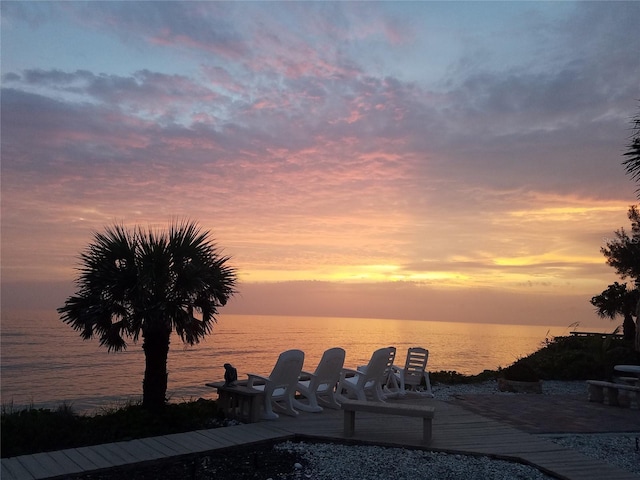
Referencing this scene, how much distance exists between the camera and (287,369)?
870 centimetres

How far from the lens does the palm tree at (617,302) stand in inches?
960

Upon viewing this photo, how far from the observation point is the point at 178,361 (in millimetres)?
38875

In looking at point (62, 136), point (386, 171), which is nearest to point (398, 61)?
point (386, 171)

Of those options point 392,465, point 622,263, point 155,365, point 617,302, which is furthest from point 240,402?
point 622,263

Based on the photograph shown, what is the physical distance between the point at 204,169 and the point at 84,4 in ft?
26.9

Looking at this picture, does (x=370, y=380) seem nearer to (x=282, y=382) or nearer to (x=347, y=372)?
(x=347, y=372)

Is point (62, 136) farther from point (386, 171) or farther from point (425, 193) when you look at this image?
point (425, 193)

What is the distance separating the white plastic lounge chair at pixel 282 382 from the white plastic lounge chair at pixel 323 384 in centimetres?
33

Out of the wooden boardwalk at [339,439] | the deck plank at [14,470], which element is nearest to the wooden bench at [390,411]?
the wooden boardwalk at [339,439]

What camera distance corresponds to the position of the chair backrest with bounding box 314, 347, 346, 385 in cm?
945

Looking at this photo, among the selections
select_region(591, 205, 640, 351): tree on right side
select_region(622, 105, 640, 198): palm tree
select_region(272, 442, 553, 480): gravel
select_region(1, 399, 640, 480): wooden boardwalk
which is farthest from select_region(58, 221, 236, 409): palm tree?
select_region(591, 205, 640, 351): tree on right side

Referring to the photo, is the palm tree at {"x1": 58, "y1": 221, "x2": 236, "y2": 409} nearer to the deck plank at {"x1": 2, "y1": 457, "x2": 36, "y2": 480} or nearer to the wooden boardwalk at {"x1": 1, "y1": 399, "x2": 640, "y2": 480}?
the wooden boardwalk at {"x1": 1, "y1": 399, "x2": 640, "y2": 480}

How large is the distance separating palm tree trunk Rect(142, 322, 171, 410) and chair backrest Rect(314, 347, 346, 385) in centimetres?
264

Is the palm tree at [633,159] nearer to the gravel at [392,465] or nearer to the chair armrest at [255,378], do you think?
the gravel at [392,465]
